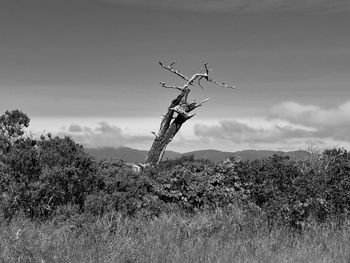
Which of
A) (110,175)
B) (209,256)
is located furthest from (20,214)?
(209,256)

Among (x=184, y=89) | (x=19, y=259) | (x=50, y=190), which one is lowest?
(x=19, y=259)

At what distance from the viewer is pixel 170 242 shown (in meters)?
7.27

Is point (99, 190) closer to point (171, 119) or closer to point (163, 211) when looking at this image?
point (163, 211)

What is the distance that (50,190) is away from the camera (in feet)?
32.3

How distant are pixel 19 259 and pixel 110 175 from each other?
17.4ft

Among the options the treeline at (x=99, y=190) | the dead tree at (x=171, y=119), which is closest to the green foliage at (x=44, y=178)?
the treeline at (x=99, y=190)

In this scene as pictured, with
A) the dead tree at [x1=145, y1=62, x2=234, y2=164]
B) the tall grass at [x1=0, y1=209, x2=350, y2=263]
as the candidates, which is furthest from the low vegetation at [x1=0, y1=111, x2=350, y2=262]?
the dead tree at [x1=145, y1=62, x2=234, y2=164]

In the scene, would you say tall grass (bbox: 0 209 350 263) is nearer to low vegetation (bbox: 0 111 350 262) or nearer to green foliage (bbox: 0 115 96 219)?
low vegetation (bbox: 0 111 350 262)

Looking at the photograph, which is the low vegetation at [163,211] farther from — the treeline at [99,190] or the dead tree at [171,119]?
the dead tree at [171,119]

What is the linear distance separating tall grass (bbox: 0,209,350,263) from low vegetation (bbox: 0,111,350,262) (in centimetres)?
2

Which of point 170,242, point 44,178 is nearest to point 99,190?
point 44,178

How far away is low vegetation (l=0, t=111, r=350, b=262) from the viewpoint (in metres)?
6.86

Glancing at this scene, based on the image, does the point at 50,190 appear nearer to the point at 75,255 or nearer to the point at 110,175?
the point at 110,175

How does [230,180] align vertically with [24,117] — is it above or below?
below
